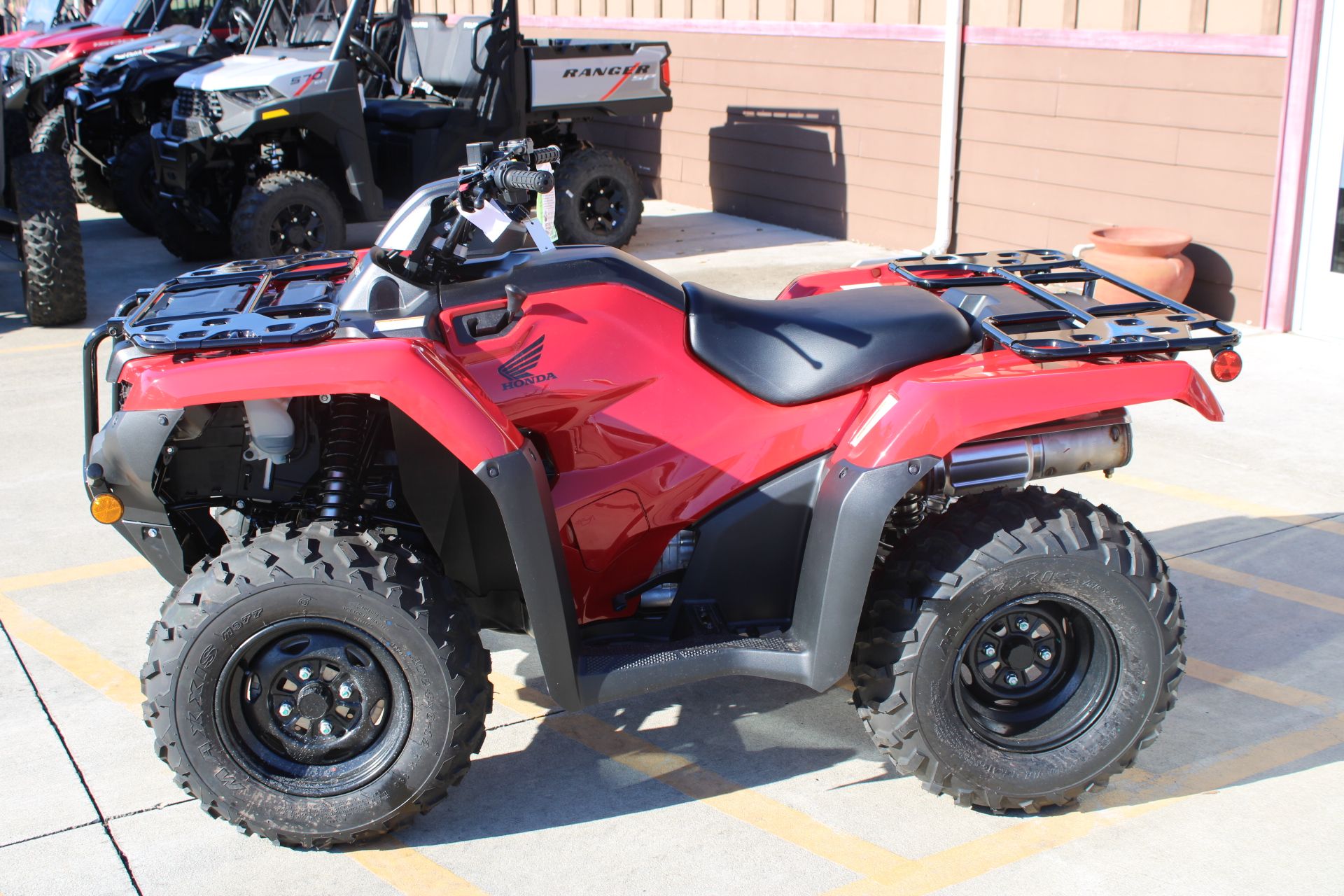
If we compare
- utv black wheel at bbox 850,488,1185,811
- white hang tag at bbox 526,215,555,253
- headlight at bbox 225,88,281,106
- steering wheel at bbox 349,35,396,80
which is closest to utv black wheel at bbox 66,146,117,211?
steering wheel at bbox 349,35,396,80

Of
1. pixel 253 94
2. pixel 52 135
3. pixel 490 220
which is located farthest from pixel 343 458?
pixel 52 135

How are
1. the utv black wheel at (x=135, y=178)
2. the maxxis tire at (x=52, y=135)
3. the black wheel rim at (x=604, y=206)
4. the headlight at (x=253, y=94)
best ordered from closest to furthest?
the headlight at (x=253, y=94), the black wheel rim at (x=604, y=206), the utv black wheel at (x=135, y=178), the maxxis tire at (x=52, y=135)

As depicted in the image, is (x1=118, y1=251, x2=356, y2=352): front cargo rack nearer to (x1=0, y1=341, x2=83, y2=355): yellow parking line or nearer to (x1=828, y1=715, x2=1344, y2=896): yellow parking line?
(x1=828, y1=715, x2=1344, y2=896): yellow parking line

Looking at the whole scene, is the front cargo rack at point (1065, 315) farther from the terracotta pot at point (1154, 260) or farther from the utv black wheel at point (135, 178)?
the utv black wheel at point (135, 178)

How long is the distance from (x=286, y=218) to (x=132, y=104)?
269cm

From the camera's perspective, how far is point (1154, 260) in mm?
7820

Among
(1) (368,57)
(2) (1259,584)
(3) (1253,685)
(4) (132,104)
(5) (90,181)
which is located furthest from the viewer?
(5) (90,181)

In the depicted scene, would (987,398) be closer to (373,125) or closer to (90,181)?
(373,125)

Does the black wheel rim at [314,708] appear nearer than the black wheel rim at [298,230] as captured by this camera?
Yes

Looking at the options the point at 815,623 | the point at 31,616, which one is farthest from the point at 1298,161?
the point at 31,616

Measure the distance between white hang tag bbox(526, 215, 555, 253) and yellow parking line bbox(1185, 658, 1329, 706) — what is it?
2.17m

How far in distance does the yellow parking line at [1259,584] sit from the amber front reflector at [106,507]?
3513 millimetres

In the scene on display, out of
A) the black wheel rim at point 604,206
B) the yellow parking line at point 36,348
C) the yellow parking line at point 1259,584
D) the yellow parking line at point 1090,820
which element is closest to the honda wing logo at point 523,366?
the yellow parking line at point 1090,820

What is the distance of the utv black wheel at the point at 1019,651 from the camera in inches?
126
